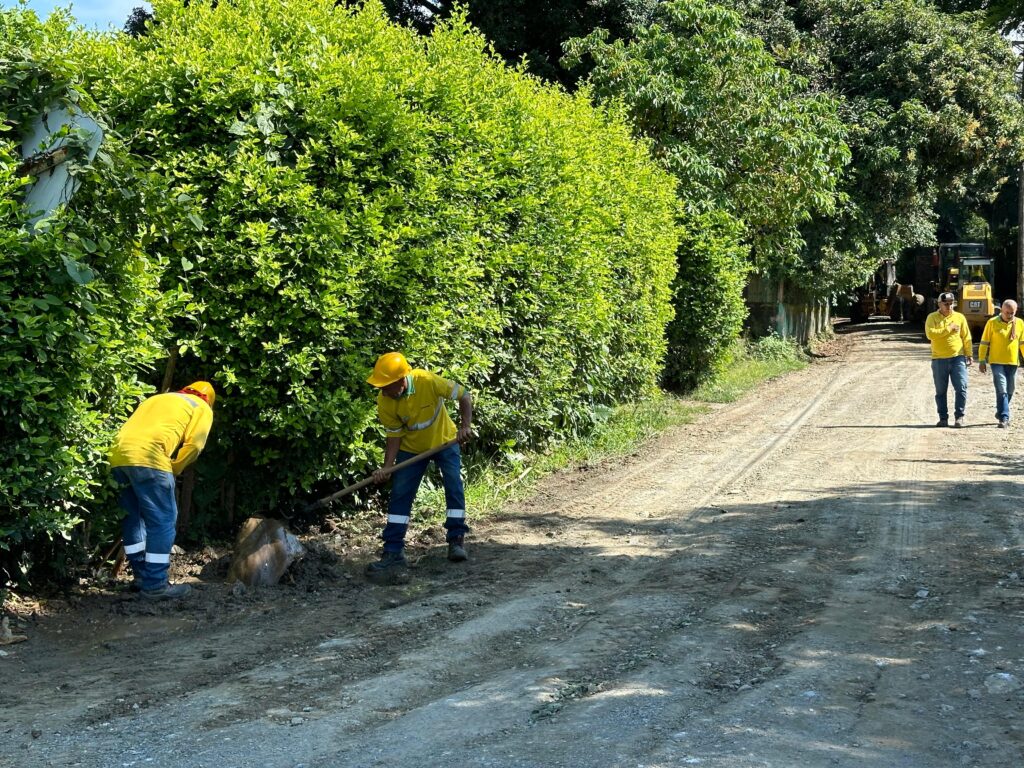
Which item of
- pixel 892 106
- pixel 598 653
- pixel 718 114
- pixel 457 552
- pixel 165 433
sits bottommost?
pixel 598 653

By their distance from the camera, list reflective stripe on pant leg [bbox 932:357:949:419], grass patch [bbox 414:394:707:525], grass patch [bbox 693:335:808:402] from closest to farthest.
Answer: grass patch [bbox 414:394:707:525]
reflective stripe on pant leg [bbox 932:357:949:419]
grass patch [bbox 693:335:808:402]

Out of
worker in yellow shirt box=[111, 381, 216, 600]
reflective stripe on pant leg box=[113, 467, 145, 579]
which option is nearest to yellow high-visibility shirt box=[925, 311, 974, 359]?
worker in yellow shirt box=[111, 381, 216, 600]

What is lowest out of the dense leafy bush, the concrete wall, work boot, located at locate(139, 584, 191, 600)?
work boot, located at locate(139, 584, 191, 600)

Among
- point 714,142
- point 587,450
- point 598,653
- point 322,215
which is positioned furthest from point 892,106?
point 598,653

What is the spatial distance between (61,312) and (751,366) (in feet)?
59.7

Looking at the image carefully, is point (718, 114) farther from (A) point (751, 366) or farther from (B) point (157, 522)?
(B) point (157, 522)

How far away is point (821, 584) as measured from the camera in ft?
23.7

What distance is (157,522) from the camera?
6914 millimetres

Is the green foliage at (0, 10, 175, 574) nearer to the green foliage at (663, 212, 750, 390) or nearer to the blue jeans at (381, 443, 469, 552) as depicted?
the blue jeans at (381, 443, 469, 552)

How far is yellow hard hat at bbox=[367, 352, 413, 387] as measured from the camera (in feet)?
25.2

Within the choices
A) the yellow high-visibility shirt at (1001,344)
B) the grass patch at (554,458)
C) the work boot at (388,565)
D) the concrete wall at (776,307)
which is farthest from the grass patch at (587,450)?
Answer: the concrete wall at (776,307)

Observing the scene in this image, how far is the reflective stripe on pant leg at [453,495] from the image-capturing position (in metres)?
8.29

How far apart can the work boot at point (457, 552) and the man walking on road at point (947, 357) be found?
886 cm

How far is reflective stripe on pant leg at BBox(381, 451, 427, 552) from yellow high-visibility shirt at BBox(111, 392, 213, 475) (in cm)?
160
